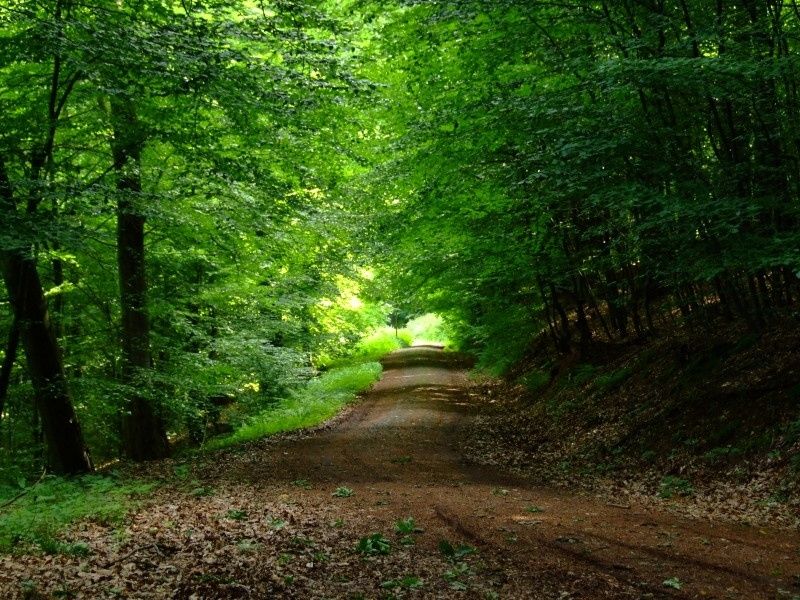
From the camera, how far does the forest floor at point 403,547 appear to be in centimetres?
509

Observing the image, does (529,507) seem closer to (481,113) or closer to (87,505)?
(87,505)

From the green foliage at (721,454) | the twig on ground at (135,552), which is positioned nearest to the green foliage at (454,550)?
the twig on ground at (135,552)

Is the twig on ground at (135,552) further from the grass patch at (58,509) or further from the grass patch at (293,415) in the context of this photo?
the grass patch at (293,415)

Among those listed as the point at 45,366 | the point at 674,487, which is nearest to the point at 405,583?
the point at 674,487

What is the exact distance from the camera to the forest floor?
5094 millimetres

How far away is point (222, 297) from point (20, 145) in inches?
269

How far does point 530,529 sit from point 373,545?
169 cm

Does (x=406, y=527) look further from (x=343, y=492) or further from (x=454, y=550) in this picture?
(x=343, y=492)

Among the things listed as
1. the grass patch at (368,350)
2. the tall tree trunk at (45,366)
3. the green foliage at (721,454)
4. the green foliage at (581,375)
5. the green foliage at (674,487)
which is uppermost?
the tall tree trunk at (45,366)

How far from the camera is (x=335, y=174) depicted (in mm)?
15031

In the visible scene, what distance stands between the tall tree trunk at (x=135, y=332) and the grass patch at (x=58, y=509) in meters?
2.19

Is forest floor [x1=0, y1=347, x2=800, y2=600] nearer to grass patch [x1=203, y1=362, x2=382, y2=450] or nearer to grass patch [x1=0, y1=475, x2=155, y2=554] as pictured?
grass patch [x1=0, y1=475, x2=155, y2=554]

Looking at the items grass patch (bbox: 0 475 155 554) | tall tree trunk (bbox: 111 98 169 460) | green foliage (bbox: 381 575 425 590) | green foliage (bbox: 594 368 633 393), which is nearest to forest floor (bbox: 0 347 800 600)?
green foliage (bbox: 381 575 425 590)

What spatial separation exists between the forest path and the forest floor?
0.02 metres
